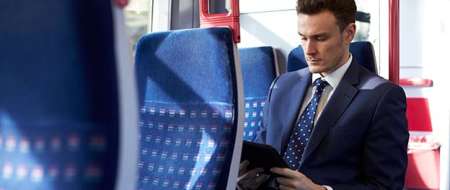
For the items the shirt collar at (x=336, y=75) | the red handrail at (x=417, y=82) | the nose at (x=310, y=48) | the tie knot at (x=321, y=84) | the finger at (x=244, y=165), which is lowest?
the red handrail at (x=417, y=82)

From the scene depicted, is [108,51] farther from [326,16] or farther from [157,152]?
[326,16]

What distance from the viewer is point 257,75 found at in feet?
7.86

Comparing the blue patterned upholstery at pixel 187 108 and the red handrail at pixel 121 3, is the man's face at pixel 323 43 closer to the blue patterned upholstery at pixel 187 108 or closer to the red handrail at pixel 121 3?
the blue patterned upholstery at pixel 187 108

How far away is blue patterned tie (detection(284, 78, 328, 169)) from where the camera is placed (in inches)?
72.9

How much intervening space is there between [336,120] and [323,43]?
276 millimetres

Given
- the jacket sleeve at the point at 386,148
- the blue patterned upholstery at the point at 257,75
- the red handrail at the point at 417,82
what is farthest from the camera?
the red handrail at the point at 417,82

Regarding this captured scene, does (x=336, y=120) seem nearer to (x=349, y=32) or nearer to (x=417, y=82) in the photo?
(x=349, y=32)

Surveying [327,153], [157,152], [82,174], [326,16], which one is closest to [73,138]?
[82,174]

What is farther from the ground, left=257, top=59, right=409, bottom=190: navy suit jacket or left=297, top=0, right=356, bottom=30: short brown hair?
left=297, top=0, right=356, bottom=30: short brown hair

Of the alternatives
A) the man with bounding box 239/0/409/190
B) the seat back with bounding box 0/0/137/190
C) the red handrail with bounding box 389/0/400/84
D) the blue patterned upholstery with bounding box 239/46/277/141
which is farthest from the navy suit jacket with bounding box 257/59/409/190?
the seat back with bounding box 0/0/137/190

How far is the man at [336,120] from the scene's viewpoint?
5.66 feet

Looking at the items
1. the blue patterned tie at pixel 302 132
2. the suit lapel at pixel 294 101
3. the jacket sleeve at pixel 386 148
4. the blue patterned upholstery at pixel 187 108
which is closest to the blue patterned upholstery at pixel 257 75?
the suit lapel at pixel 294 101

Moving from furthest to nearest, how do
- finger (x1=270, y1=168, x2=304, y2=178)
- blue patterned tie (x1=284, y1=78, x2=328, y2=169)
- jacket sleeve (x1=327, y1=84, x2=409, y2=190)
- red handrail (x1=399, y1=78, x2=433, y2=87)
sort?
red handrail (x1=399, y1=78, x2=433, y2=87) → blue patterned tie (x1=284, y1=78, x2=328, y2=169) → jacket sleeve (x1=327, y1=84, x2=409, y2=190) → finger (x1=270, y1=168, x2=304, y2=178)

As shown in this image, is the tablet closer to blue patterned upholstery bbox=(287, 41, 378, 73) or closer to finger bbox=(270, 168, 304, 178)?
finger bbox=(270, 168, 304, 178)
